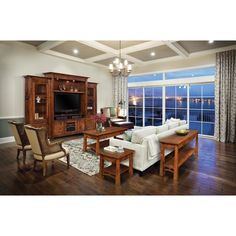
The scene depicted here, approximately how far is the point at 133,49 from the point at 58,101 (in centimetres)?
311

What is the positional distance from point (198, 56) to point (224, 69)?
40.6 inches

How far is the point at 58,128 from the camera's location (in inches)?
227

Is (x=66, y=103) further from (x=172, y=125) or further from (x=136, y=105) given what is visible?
(x=172, y=125)

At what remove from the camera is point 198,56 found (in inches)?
231

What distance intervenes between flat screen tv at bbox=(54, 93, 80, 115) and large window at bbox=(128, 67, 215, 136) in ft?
8.90

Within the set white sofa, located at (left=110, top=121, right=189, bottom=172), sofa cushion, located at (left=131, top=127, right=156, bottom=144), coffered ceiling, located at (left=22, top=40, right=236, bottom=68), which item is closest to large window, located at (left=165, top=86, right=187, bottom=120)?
coffered ceiling, located at (left=22, top=40, right=236, bottom=68)

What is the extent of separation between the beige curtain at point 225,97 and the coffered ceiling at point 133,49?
38cm

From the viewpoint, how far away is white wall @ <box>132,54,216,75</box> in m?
5.75

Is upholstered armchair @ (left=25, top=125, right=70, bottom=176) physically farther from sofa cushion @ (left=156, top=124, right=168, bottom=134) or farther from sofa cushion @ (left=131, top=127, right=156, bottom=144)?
sofa cushion @ (left=156, top=124, right=168, bottom=134)

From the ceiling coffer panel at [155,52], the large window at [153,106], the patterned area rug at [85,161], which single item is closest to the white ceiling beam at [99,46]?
the ceiling coffer panel at [155,52]

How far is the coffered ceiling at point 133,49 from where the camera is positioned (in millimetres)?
4852

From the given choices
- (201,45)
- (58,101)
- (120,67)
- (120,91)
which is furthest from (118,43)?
(120,91)

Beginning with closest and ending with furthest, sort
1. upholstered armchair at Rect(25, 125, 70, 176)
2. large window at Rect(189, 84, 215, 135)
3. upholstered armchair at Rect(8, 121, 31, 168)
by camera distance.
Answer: upholstered armchair at Rect(25, 125, 70, 176)
upholstered armchair at Rect(8, 121, 31, 168)
large window at Rect(189, 84, 215, 135)
